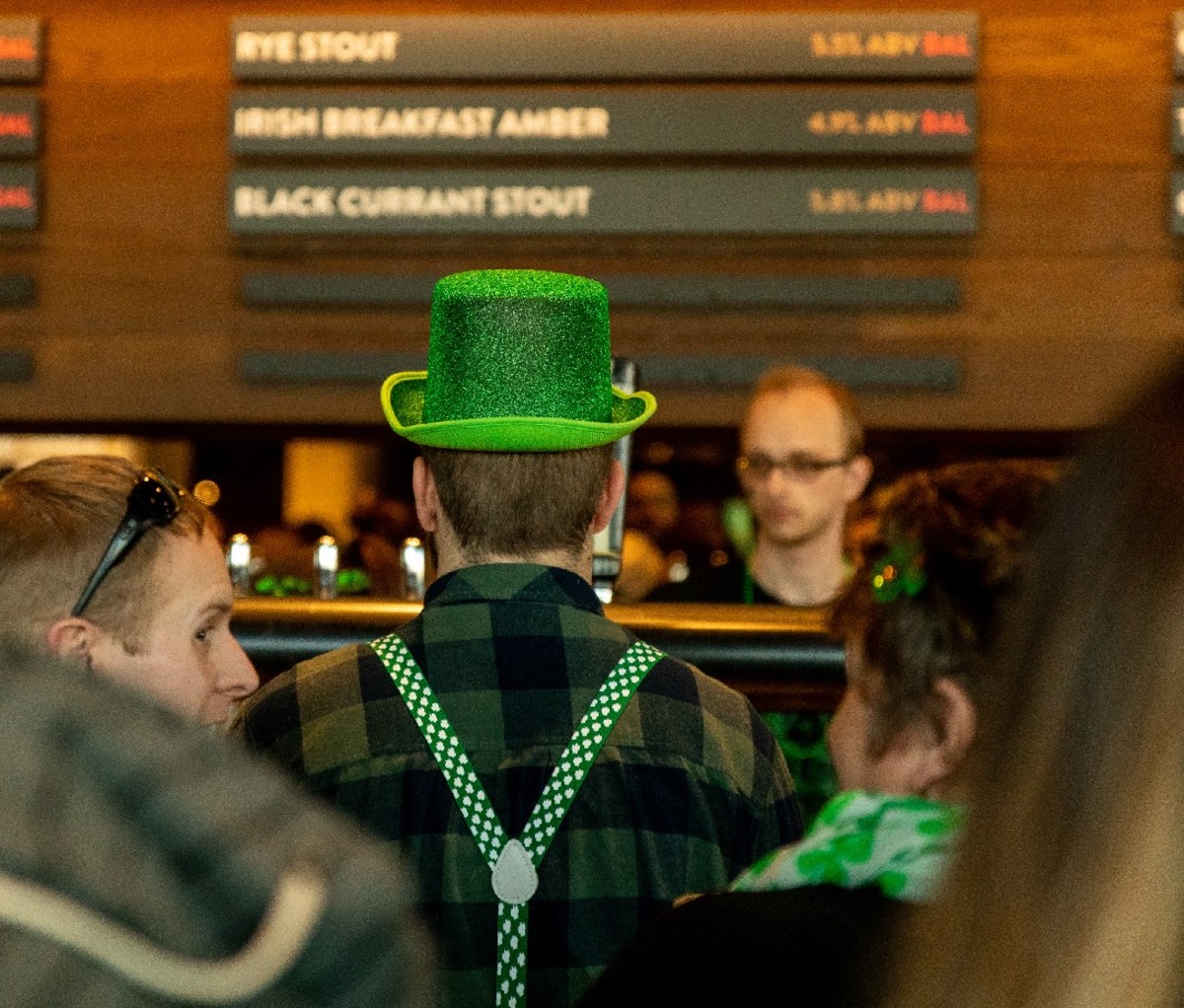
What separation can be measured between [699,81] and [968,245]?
Result: 691mm

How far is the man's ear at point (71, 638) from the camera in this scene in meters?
1.66

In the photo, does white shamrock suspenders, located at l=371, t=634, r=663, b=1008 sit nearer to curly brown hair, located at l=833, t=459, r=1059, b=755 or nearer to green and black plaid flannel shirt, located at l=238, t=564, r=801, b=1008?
green and black plaid flannel shirt, located at l=238, t=564, r=801, b=1008

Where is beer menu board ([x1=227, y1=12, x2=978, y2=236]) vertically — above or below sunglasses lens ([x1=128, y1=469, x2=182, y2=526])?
above

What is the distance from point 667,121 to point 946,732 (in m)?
2.49

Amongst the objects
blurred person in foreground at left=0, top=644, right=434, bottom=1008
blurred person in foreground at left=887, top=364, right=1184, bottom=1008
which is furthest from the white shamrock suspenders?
blurred person in foreground at left=0, top=644, right=434, bottom=1008

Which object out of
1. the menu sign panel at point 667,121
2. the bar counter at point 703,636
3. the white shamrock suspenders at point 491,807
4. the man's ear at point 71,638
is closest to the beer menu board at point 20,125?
the menu sign panel at point 667,121

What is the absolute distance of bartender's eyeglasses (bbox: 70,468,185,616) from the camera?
5.53 feet

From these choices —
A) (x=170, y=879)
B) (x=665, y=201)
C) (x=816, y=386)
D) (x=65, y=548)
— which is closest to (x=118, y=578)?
(x=65, y=548)

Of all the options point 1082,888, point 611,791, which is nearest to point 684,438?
point 611,791

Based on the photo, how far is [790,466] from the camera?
11.5 ft

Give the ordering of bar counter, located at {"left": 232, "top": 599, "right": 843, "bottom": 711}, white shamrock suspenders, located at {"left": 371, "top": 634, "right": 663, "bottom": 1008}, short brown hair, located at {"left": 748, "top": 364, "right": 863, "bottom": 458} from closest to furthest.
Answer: white shamrock suspenders, located at {"left": 371, "top": 634, "right": 663, "bottom": 1008}, bar counter, located at {"left": 232, "top": 599, "right": 843, "bottom": 711}, short brown hair, located at {"left": 748, "top": 364, "right": 863, "bottom": 458}

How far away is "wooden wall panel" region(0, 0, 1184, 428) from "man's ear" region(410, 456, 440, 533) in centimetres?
191

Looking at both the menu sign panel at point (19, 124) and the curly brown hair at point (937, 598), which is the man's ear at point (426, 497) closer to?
the curly brown hair at point (937, 598)

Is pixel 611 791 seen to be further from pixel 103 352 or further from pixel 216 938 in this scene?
pixel 103 352
